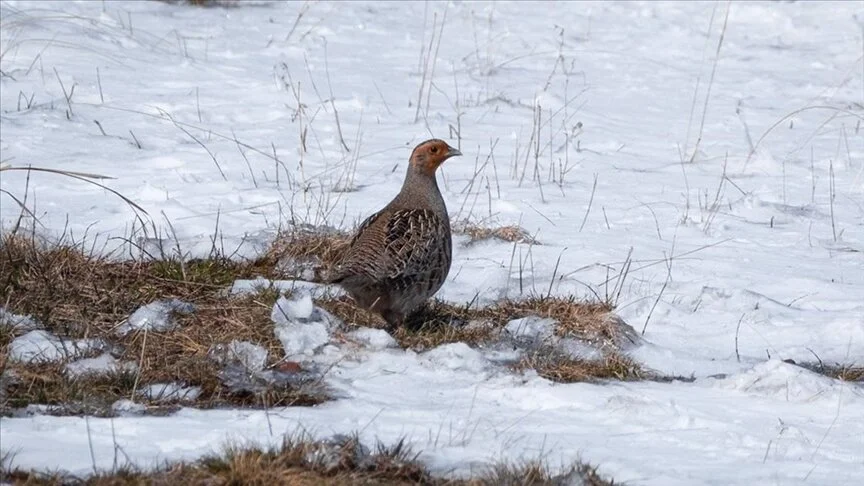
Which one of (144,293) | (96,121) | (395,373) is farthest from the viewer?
(96,121)

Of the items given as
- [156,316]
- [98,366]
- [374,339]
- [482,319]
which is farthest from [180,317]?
[482,319]

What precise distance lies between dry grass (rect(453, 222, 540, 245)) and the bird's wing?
109 centimetres

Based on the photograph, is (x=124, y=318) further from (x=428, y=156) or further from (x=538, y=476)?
(x=538, y=476)

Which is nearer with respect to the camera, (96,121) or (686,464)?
(686,464)

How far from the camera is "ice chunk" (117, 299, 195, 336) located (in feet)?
16.7

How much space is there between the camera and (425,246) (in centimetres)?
546

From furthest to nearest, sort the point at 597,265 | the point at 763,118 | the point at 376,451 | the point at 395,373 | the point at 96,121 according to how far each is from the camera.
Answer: the point at 763,118 → the point at 96,121 → the point at 597,265 → the point at 395,373 → the point at 376,451

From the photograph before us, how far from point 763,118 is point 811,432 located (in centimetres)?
571

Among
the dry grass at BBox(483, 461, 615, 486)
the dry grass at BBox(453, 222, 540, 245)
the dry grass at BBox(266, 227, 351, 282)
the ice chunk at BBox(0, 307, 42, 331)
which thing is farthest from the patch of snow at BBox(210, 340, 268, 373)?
the dry grass at BBox(453, 222, 540, 245)

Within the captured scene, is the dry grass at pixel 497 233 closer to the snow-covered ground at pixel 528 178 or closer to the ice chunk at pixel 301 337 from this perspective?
the snow-covered ground at pixel 528 178

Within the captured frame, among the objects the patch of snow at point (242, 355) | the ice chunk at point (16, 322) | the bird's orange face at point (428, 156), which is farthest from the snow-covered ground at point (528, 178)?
the ice chunk at point (16, 322)

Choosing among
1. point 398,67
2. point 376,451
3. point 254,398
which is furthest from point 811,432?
point 398,67

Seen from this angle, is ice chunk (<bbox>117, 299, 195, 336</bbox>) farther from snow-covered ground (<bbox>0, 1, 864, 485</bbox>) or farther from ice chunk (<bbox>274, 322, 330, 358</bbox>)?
snow-covered ground (<bbox>0, 1, 864, 485</bbox>)

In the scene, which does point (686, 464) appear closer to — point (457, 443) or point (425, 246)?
point (457, 443)
